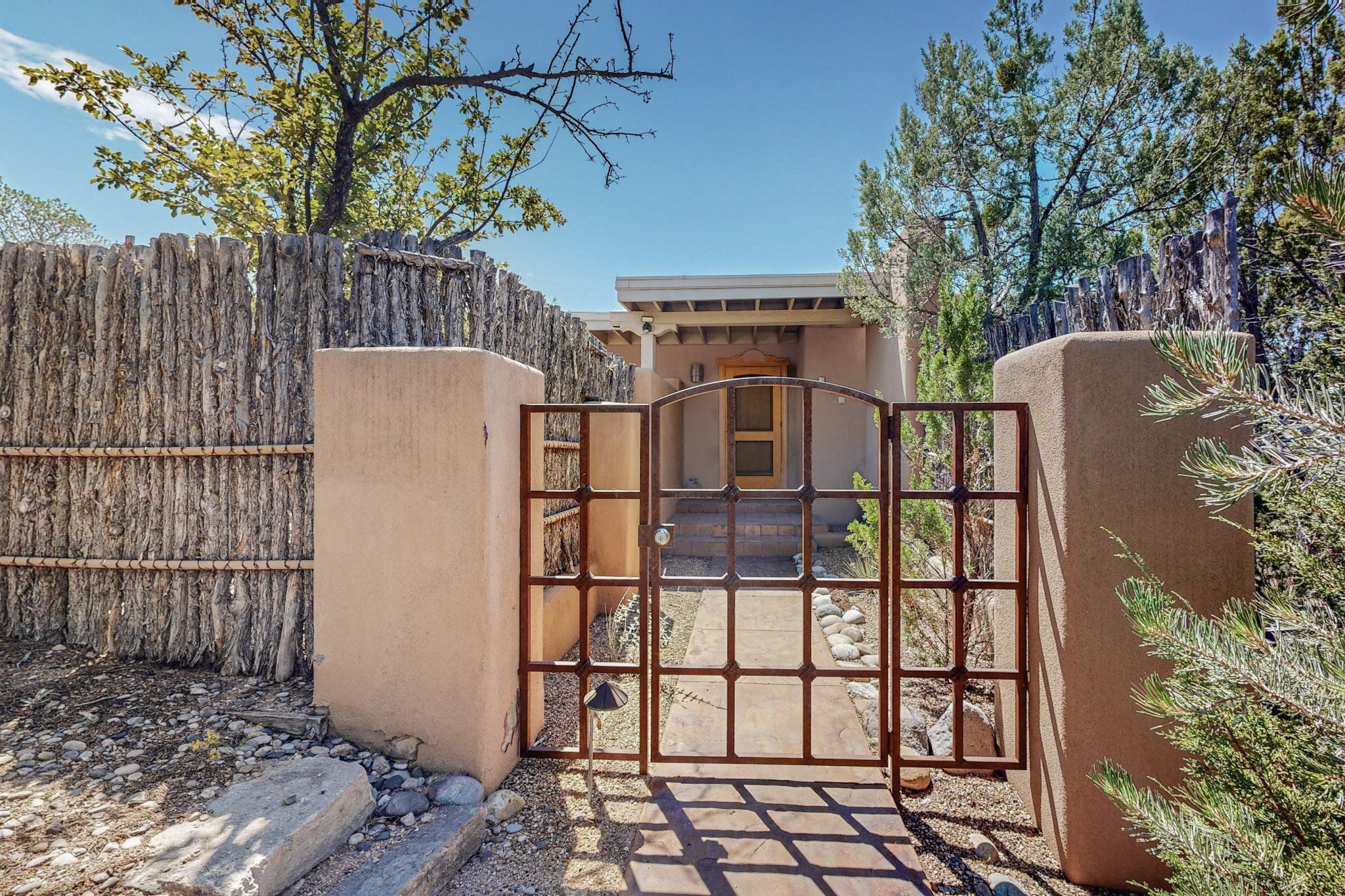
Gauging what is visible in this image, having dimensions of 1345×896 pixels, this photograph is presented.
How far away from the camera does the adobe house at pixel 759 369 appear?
746cm

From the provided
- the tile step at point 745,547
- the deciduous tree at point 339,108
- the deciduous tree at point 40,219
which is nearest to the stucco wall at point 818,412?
the tile step at point 745,547

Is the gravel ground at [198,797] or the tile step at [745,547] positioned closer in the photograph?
the gravel ground at [198,797]

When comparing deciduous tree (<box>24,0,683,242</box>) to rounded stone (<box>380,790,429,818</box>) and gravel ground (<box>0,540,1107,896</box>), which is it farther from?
rounded stone (<box>380,790,429,818</box>)

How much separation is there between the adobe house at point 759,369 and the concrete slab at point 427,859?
15.5ft

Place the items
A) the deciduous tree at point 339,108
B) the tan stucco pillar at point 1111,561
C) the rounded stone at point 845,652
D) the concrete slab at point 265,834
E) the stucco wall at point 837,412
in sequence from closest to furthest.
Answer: the concrete slab at point 265,834 → the tan stucco pillar at point 1111,561 → the rounded stone at point 845,652 → the deciduous tree at point 339,108 → the stucco wall at point 837,412

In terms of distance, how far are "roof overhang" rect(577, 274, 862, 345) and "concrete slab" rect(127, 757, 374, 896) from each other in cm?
659

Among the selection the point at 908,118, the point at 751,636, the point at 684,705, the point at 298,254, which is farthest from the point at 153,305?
the point at 908,118

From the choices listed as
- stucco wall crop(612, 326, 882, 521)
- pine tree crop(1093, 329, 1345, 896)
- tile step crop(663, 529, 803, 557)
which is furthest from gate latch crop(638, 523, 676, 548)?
stucco wall crop(612, 326, 882, 521)

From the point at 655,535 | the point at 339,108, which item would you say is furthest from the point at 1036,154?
the point at 339,108

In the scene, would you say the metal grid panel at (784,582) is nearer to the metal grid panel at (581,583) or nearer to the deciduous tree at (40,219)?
the metal grid panel at (581,583)

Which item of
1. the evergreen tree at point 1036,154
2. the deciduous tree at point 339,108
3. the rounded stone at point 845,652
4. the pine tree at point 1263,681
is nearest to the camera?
the pine tree at point 1263,681

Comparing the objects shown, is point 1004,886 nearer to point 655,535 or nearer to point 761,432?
point 655,535

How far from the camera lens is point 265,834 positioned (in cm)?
175

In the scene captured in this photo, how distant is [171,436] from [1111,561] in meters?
4.49
